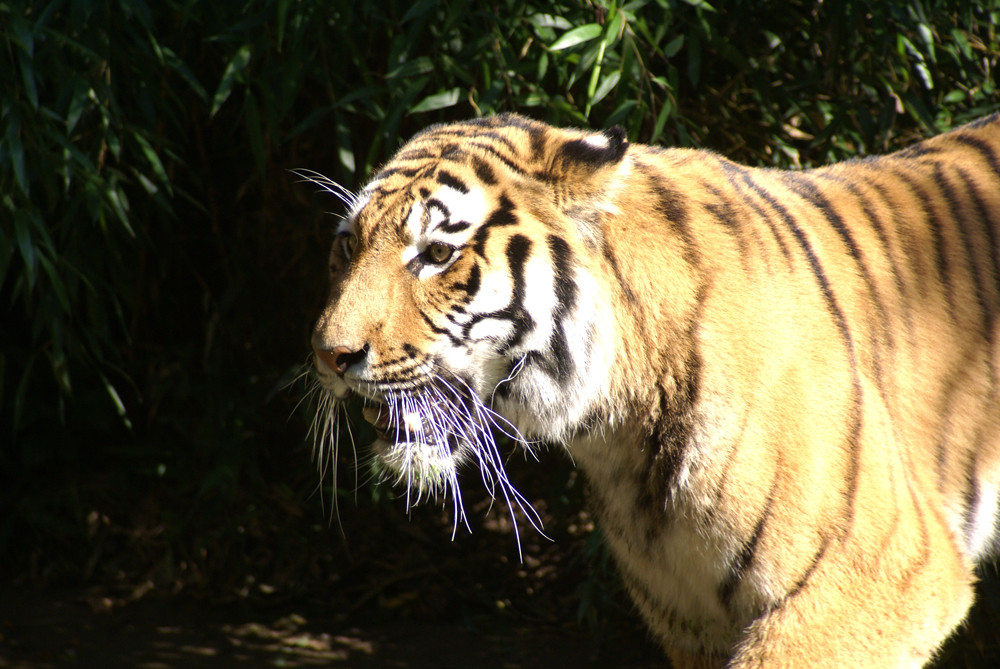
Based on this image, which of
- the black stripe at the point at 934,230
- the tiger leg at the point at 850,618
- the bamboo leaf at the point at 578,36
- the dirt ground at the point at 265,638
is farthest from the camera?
the dirt ground at the point at 265,638

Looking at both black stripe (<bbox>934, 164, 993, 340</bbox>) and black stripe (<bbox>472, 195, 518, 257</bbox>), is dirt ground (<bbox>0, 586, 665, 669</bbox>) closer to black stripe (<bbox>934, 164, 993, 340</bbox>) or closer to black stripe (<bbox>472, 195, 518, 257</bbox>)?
black stripe (<bbox>934, 164, 993, 340</bbox>)

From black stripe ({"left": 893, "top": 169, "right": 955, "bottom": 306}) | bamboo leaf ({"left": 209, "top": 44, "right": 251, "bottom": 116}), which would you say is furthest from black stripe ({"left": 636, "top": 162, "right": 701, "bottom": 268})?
bamboo leaf ({"left": 209, "top": 44, "right": 251, "bottom": 116})

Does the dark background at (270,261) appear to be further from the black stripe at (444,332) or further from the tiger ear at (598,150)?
the black stripe at (444,332)

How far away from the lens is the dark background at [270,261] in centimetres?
216

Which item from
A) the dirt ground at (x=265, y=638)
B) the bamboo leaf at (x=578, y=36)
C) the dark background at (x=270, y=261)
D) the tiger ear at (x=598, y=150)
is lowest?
the dirt ground at (x=265, y=638)

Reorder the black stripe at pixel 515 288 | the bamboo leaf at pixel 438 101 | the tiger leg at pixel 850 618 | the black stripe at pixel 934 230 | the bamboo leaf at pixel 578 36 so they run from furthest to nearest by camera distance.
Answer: the bamboo leaf at pixel 438 101, the bamboo leaf at pixel 578 36, the black stripe at pixel 934 230, the black stripe at pixel 515 288, the tiger leg at pixel 850 618

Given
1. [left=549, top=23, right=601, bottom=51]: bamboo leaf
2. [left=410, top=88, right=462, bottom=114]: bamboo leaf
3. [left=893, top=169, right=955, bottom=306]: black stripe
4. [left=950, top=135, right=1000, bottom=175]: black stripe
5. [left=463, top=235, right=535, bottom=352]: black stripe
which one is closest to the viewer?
[left=463, top=235, right=535, bottom=352]: black stripe

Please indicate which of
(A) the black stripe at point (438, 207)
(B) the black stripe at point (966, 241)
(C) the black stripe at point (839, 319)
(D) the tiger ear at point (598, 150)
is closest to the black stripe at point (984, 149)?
(B) the black stripe at point (966, 241)

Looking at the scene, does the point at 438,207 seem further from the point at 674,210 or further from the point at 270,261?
the point at 270,261

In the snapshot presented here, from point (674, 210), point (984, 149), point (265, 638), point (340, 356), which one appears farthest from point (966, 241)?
point (265, 638)

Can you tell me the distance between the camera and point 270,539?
3188 millimetres

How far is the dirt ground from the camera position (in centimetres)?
279

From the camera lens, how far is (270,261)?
307cm

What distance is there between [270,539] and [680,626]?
1930 mm
